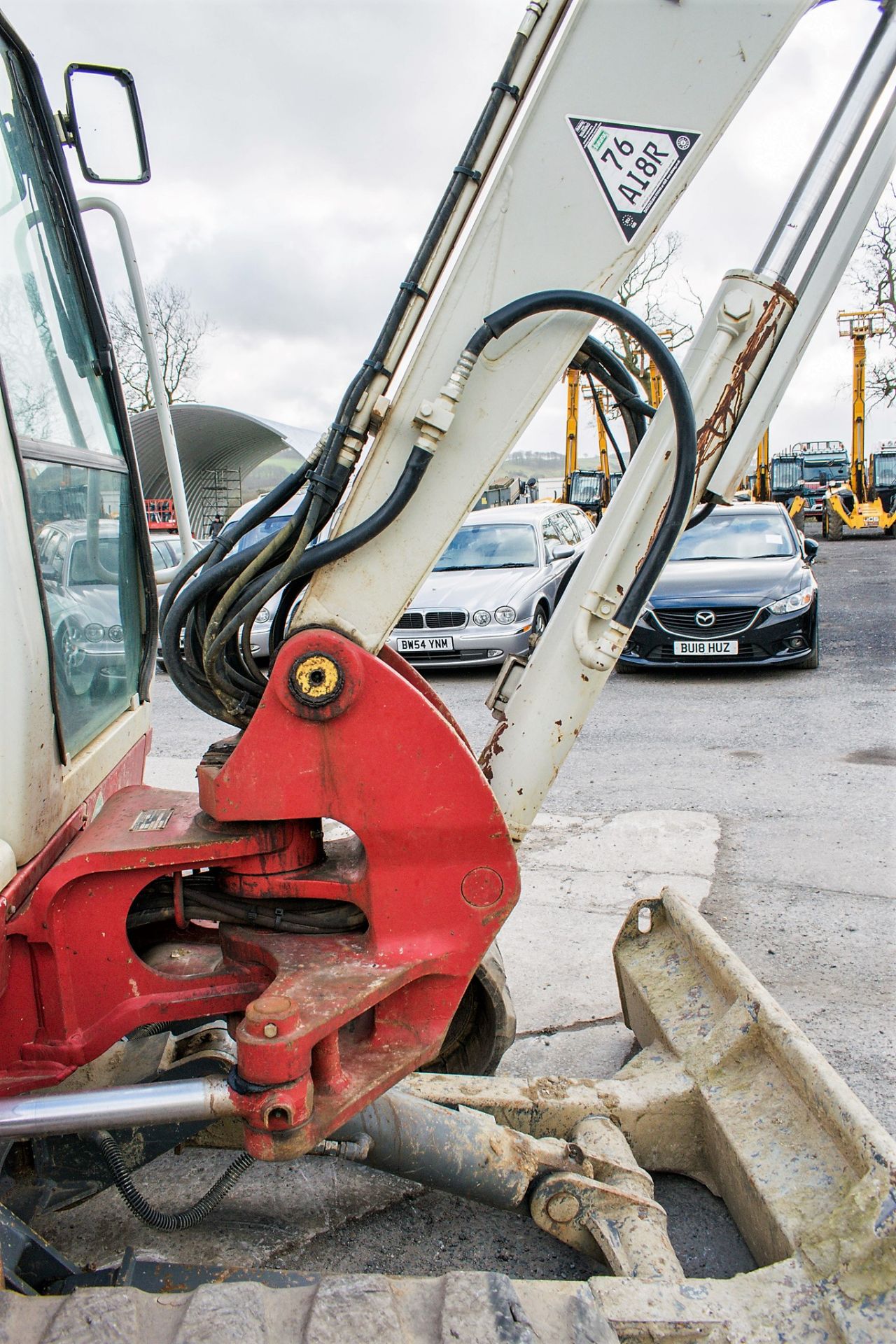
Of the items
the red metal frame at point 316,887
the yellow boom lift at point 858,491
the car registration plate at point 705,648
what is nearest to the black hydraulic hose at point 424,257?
the red metal frame at point 316,887

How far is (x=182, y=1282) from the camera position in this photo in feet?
5.73

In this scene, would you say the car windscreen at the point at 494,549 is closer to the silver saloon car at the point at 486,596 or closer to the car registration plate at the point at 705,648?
the silver saloon car at the point at 486,596

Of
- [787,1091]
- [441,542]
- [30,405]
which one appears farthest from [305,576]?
[787,1091]

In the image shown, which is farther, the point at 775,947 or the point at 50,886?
the point at 775,947

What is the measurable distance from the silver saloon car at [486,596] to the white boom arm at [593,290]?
6.68 meters

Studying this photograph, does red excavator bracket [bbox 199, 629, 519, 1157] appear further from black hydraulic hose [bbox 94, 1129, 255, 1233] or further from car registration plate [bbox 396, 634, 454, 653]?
car registration plate [bbox 396, 634, 454, 653]

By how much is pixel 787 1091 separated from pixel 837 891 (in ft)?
7.36

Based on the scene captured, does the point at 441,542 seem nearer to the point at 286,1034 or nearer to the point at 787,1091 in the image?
the point at 286,1034

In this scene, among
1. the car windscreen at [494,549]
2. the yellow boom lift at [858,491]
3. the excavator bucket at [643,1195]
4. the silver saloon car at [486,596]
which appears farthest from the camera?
the yellow boom lift at [858,491]

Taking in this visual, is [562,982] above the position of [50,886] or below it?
below

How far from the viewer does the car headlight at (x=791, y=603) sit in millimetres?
9062

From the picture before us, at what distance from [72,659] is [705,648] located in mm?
7585

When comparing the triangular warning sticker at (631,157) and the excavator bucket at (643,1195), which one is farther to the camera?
the triangular warning sticker at (631,157)

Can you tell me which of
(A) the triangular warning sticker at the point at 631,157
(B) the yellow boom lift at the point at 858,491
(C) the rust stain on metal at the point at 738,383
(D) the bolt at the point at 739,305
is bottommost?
(B) the yellow boom lift at the point at 858,491
